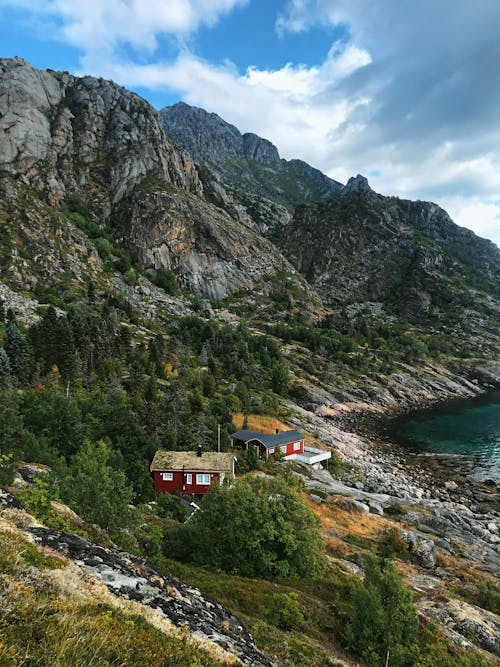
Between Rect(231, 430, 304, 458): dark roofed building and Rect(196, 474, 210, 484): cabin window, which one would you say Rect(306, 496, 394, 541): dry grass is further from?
Rect(231, 430, 304, 458): dark roofed building

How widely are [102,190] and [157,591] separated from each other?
17202 cm

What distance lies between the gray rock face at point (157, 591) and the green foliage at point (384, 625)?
867 centimetres

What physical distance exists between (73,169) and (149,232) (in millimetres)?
37741

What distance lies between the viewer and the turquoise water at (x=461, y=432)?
66.1m

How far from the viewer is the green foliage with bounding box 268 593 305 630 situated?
50.2 ft

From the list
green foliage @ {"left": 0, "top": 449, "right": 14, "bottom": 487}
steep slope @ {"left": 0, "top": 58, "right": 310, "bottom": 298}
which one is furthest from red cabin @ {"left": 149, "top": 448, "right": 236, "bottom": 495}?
steep slope @ {"left": 0, "top": 58, "right": 310, "bottom": 298}

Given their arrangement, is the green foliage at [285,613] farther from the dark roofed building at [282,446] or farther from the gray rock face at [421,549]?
the dark roofed building at [282,446]

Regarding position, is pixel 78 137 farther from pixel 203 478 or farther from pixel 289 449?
pixel 203 478

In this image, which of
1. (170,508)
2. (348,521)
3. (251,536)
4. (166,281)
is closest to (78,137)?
(166,281)

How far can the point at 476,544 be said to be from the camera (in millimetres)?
35812

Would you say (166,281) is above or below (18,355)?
above

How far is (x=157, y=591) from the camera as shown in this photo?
8711 millimetres

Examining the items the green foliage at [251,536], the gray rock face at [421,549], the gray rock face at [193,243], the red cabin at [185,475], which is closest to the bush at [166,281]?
the gray rock face at [193,243]

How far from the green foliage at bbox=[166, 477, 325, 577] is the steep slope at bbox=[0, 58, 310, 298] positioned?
102m
